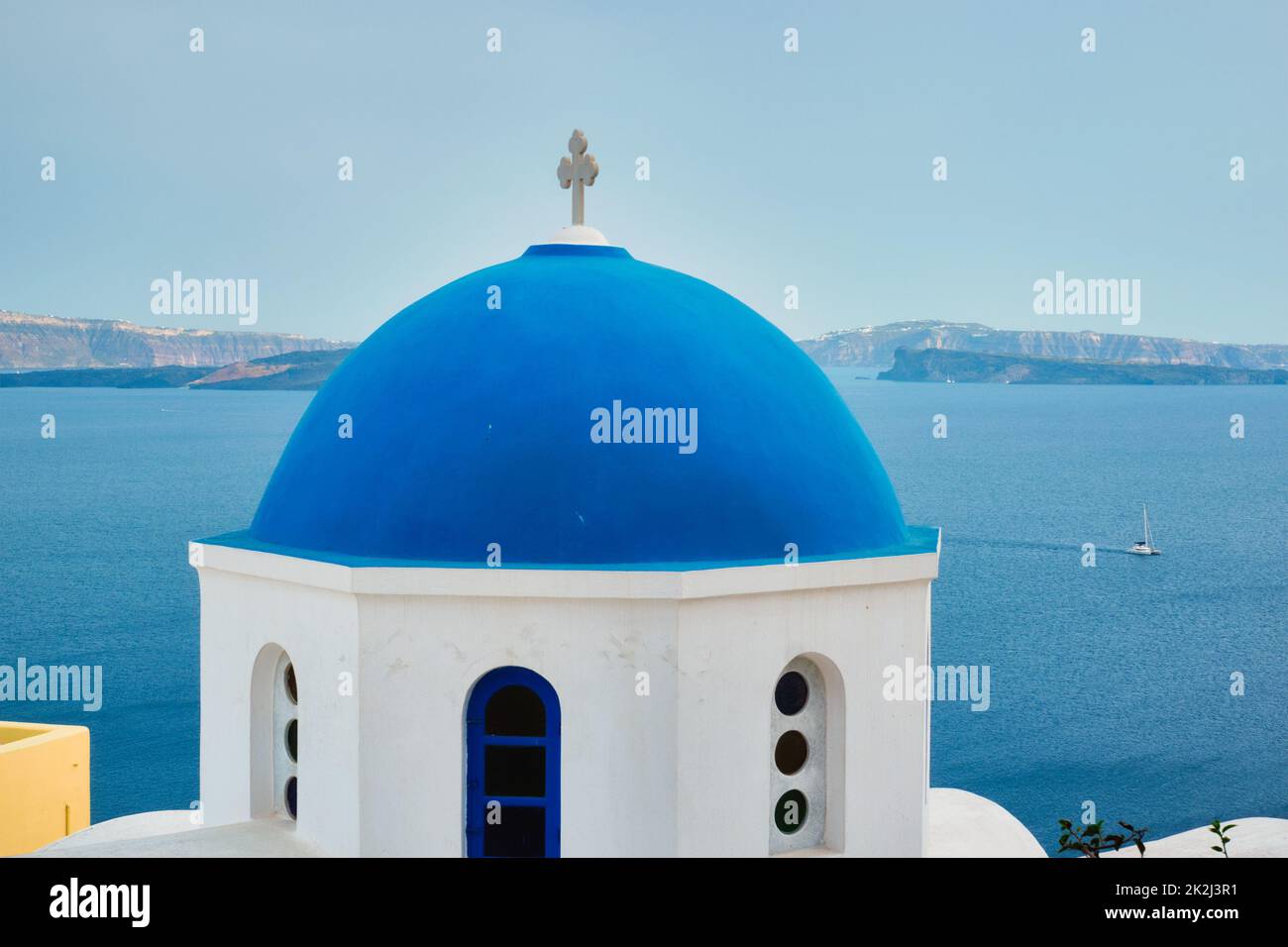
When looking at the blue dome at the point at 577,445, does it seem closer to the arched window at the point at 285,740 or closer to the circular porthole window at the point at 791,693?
the circular porthole window at the point at 791,693

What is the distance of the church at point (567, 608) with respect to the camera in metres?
9.85

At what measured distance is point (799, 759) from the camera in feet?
34.8

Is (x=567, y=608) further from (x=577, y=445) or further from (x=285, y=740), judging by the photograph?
(x=285, y=740)

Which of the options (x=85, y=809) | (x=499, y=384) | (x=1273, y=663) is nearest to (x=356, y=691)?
(x=499, y=384)

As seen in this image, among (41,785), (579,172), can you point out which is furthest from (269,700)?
(41,785)

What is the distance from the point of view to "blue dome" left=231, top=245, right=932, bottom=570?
10188 mm

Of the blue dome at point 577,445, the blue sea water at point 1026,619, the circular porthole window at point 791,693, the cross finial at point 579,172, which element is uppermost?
the cross finial at point 579,172

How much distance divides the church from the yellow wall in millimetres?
4891

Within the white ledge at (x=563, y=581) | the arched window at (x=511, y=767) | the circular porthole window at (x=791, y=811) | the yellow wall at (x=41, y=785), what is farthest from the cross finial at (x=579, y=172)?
the yellow wall at (x=41, y=785)

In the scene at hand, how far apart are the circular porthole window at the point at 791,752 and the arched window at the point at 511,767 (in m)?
1.55

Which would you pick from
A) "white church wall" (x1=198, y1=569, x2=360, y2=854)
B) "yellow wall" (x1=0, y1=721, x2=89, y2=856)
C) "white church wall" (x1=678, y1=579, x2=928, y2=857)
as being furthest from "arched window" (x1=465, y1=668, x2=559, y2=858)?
"yellow wall" (x1=0, y1=721, x2=89, y2=856)

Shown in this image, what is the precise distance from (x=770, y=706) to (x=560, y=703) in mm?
1387

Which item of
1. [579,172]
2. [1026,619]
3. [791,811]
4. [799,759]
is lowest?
[1026,619]

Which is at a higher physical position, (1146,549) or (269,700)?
(269,700)
